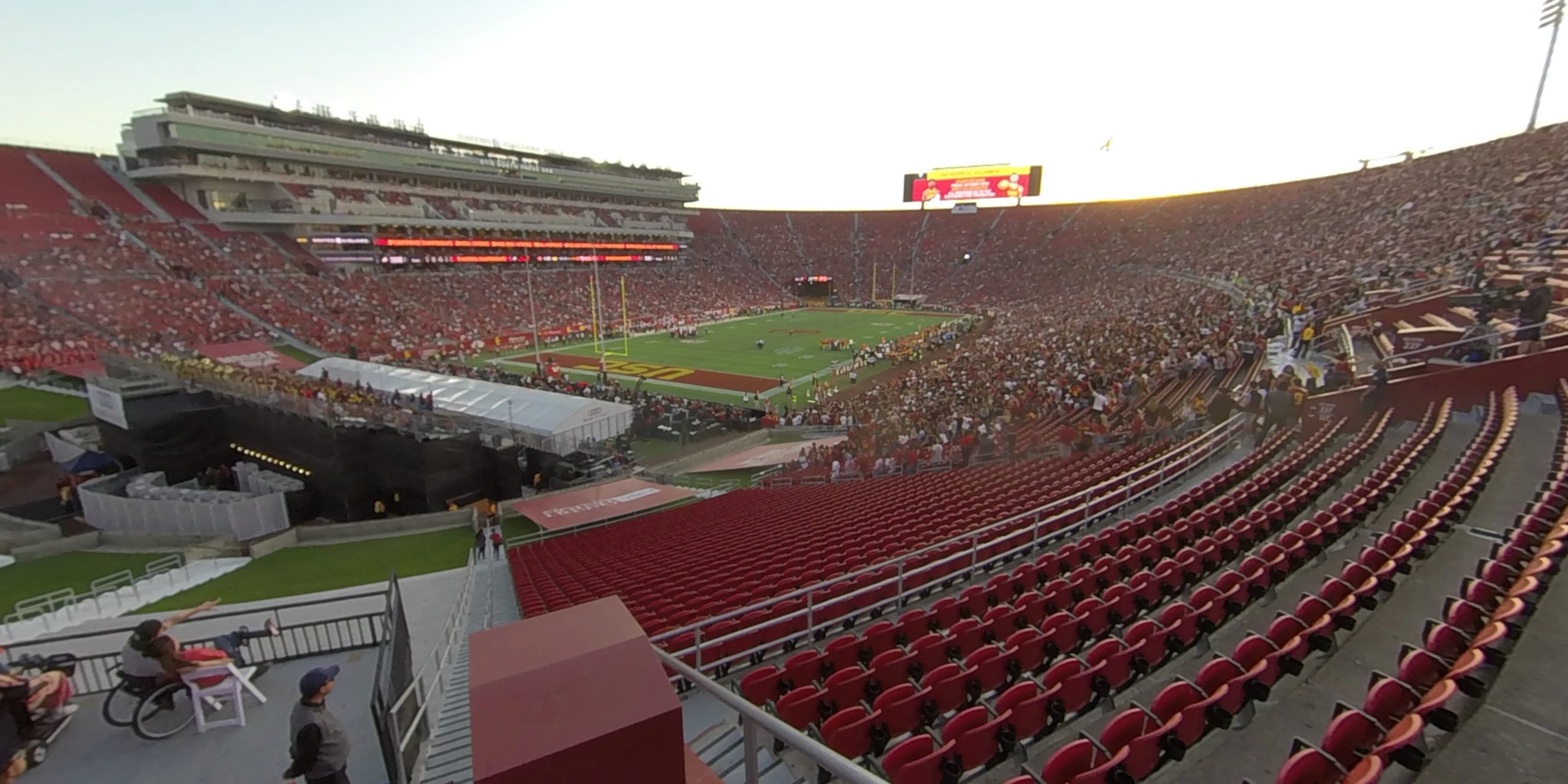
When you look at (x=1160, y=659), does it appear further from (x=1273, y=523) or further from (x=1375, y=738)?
(x=1273, y=523)

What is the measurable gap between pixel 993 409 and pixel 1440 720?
1799 centimetres

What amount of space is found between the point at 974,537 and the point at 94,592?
1476 cm

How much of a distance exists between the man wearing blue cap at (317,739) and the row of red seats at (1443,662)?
17.7 feet

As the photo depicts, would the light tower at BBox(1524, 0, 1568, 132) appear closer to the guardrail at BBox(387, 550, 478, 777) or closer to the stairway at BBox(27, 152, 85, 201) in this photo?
the guardrail at BBox(387, 550, 478, 777)

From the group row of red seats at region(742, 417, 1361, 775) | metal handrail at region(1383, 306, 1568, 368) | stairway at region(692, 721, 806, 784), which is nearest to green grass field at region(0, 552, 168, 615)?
stairway at region(692, 721, 806, 784)

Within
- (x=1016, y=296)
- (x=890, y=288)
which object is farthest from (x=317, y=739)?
(x=890, y=288)

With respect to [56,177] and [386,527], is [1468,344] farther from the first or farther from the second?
[56,177]

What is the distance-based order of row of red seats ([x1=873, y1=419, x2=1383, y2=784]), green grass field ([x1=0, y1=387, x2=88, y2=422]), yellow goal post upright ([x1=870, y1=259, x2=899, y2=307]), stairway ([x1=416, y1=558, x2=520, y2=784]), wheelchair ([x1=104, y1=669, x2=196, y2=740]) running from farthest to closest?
yellow goal post upright ([x1=870, y1=259, x2=899, y2=307]) < green grass field ([x1=0, y1=387, x2=88, y2=422]) < wheelchair ([x1=104, y1=669, x2=196, y2=740]) < stairway ([x1=416, y1=558, x2=520, y2=784]) < row of red seats ([x1=873, y1=419, x2=1383, y2=784])

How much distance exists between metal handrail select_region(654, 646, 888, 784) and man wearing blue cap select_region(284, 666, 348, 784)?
2545 mm

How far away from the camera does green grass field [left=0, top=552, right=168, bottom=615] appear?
40.8 ft

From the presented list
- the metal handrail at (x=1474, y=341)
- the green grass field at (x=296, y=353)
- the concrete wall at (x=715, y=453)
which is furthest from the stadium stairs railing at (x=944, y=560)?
the green grass field at (x=296, y=353)

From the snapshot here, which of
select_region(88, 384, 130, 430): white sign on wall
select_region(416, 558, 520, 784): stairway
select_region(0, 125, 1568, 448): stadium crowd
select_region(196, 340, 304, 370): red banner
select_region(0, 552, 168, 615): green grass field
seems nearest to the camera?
select_region(416, 558, 520, 784): stairway

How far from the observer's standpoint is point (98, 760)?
562 cm

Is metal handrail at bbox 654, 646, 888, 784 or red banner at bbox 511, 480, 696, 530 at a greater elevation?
metal handrail at bbox 654, 646, 888, 784
